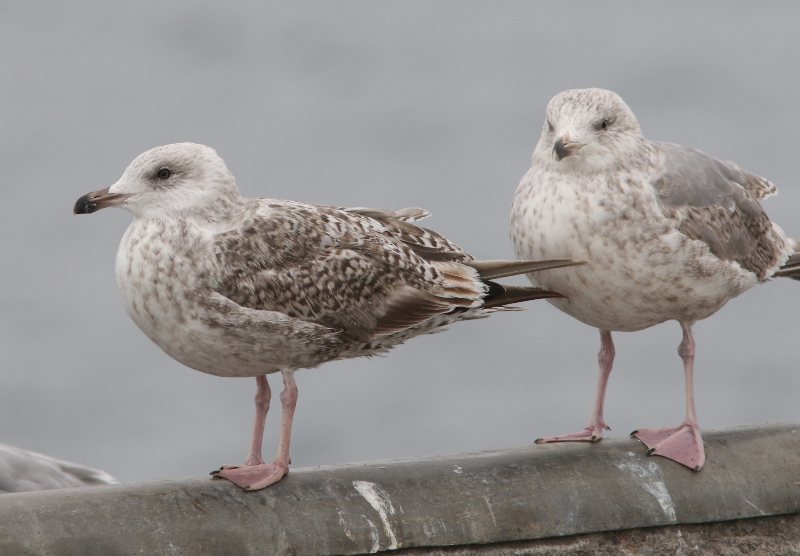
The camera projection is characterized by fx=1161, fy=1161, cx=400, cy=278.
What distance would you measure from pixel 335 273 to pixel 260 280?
1.12ft

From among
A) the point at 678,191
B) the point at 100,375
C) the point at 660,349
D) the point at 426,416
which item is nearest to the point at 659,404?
the point at 660,349

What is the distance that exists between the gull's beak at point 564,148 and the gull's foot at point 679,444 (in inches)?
52.8

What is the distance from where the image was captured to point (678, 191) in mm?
5246

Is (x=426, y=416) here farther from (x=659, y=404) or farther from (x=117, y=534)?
(x=117, y=534)

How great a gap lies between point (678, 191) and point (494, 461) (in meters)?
1.50

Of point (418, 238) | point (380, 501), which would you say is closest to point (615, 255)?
point (418, 238)

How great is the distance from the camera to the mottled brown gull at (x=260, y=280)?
441 centimetres

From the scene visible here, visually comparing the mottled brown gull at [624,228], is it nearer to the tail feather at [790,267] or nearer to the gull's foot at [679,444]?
the gull's foot at [679,444]

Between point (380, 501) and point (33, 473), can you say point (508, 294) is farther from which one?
point (33, 473)

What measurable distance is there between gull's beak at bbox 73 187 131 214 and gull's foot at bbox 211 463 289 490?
3.72 feet

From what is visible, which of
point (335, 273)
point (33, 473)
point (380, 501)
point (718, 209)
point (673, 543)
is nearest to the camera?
point (380, 501)

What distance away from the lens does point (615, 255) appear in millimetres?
4977

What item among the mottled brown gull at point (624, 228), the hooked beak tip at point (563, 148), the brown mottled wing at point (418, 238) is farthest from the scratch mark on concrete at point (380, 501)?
the hooked beak tip at point (563, 148)

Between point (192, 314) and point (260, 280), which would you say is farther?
point (260, 280)
